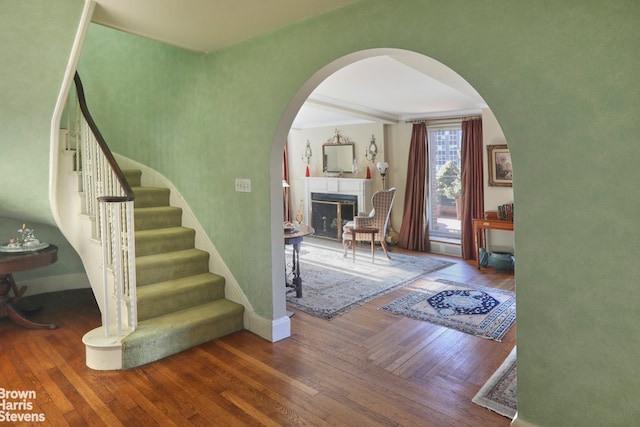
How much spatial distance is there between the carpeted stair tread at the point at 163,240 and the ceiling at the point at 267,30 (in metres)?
1.73

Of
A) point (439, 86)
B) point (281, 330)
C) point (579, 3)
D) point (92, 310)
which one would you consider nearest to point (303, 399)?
point (281, 330)

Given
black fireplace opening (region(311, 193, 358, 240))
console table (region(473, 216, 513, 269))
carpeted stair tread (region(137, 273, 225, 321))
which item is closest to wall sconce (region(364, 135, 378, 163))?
black fireplace opening (region(311, 193, 358, 240))

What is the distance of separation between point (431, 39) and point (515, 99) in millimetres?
594

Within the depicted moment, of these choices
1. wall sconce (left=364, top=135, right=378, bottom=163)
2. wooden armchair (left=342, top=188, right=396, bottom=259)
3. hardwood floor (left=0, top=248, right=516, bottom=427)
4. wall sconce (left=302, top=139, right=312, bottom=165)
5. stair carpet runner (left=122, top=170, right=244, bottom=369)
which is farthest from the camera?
wall sconce (left=302, top=139, right=312, bottom=165)

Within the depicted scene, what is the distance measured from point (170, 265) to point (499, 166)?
4.93 metres

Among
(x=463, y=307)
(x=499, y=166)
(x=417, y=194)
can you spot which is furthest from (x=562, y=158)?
(x=417, y=194)

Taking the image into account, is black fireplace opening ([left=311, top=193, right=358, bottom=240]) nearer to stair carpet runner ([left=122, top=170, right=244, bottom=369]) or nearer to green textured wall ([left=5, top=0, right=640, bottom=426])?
stair carpet runner ([left=122, top=170, right=244, bottom=369])

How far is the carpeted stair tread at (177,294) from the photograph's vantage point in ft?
10.9

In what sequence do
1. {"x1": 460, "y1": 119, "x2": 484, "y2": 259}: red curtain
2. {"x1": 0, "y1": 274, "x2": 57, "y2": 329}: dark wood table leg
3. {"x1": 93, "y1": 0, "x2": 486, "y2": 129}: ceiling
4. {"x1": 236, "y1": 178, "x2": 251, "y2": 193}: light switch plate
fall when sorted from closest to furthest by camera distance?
1. {"x1": 93, "y1": 0, "x2": 486, "y2": 129}: ceiling
2. {"x1": 236, "y1": 178, "x2": 251, "y2": 193}: light switch plate
3. {"x1": 0, "y1": 274, "x2": 57, "y2": 329}: dark wood table leg
4. {"x1": 460, "y1": 119, "x2": 484, "y2": 259}: red curtain

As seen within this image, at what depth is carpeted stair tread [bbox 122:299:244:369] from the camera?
297 centimetres

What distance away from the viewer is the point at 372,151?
7.91 m

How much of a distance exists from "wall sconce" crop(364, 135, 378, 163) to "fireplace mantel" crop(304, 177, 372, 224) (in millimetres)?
454

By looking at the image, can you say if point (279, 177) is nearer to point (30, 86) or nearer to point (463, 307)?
point (30, 86)

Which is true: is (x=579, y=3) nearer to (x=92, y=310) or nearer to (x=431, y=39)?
(x=431, y=39)
